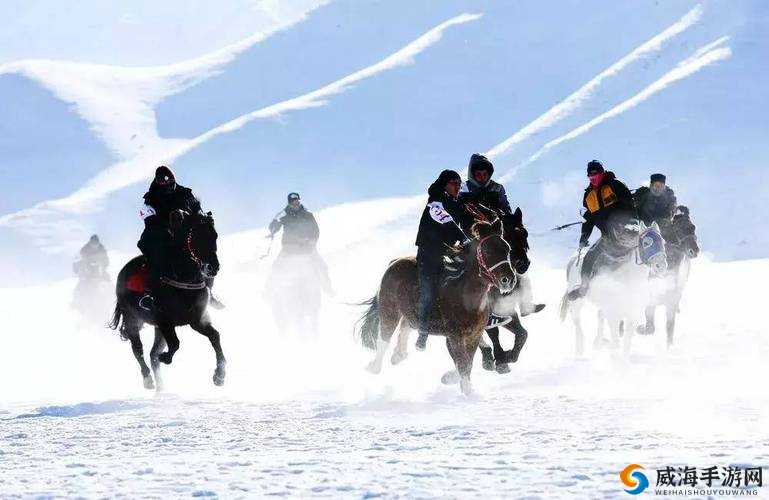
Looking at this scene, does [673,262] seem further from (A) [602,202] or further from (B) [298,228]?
(B) [298,228]

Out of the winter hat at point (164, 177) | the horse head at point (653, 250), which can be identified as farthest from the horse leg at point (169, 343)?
the horse head at point (653, 250)

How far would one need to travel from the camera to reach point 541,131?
267 feet

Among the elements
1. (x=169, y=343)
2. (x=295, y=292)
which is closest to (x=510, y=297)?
(x=169, y=343)

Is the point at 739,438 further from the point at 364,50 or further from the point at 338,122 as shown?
the point at 364,50

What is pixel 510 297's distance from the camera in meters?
11.8

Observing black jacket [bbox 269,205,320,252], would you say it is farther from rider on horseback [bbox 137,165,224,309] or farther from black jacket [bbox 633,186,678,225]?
rider on horseback [bbox 137,165,224,309]

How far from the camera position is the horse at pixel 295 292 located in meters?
19.3

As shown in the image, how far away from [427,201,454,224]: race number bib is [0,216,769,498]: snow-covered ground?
1.84 metres

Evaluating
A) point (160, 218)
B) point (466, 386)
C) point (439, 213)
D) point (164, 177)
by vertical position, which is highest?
point (164, 177)

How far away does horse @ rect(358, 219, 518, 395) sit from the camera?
10.6m

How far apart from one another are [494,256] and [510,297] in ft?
4.15

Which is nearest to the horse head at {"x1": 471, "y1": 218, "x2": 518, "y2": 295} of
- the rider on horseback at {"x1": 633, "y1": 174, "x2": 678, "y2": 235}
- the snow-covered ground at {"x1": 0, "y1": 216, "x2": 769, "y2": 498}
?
the snow-covered ground at {"x1": 0, "y1": 216, "x2": 769, "y2": 498}

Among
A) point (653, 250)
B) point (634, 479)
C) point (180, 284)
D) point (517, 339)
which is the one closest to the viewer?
point (634, 479)

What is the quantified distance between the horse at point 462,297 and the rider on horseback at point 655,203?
493cm
